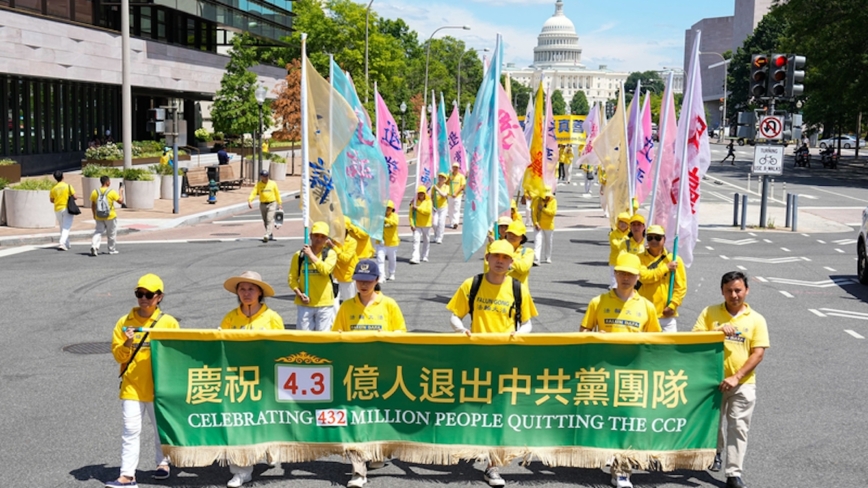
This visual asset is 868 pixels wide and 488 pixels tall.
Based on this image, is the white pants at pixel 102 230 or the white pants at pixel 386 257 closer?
the white pants at pixel 386 257

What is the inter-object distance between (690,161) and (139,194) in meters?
21.3

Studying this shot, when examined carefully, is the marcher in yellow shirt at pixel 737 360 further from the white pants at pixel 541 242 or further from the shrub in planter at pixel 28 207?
the shrub in planter at pixel 28 207

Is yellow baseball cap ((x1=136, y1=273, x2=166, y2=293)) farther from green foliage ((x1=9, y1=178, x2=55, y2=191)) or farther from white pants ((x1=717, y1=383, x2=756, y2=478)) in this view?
green foliage ((x1=9, y1=178, x2=55, y2=191))

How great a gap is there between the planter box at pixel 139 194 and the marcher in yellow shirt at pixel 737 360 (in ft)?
78.7

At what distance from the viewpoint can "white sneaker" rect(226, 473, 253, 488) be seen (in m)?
6.71

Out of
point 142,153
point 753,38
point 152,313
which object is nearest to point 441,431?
point 152,313

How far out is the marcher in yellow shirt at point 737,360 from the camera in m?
6.80

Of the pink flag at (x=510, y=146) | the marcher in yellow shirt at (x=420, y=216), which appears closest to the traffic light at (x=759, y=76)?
the marcher in yellow shirt at (x=420, y=216)

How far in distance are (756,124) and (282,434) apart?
1980 cm

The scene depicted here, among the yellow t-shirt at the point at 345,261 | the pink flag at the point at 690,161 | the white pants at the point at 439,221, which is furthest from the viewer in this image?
the white pants at the point at 439,221

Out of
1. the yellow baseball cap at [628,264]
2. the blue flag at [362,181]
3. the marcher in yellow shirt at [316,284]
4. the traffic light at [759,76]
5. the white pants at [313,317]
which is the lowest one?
the white pants at [313,317]

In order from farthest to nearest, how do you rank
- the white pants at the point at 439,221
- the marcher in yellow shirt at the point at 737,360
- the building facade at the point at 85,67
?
the building facade at the point at 85,67 < the white pants at the point at 439,221 < the marcher in yellow shirt at the point at 737,360

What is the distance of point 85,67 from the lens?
37594 millimetres

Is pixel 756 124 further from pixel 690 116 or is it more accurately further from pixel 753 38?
pixel 753 38
